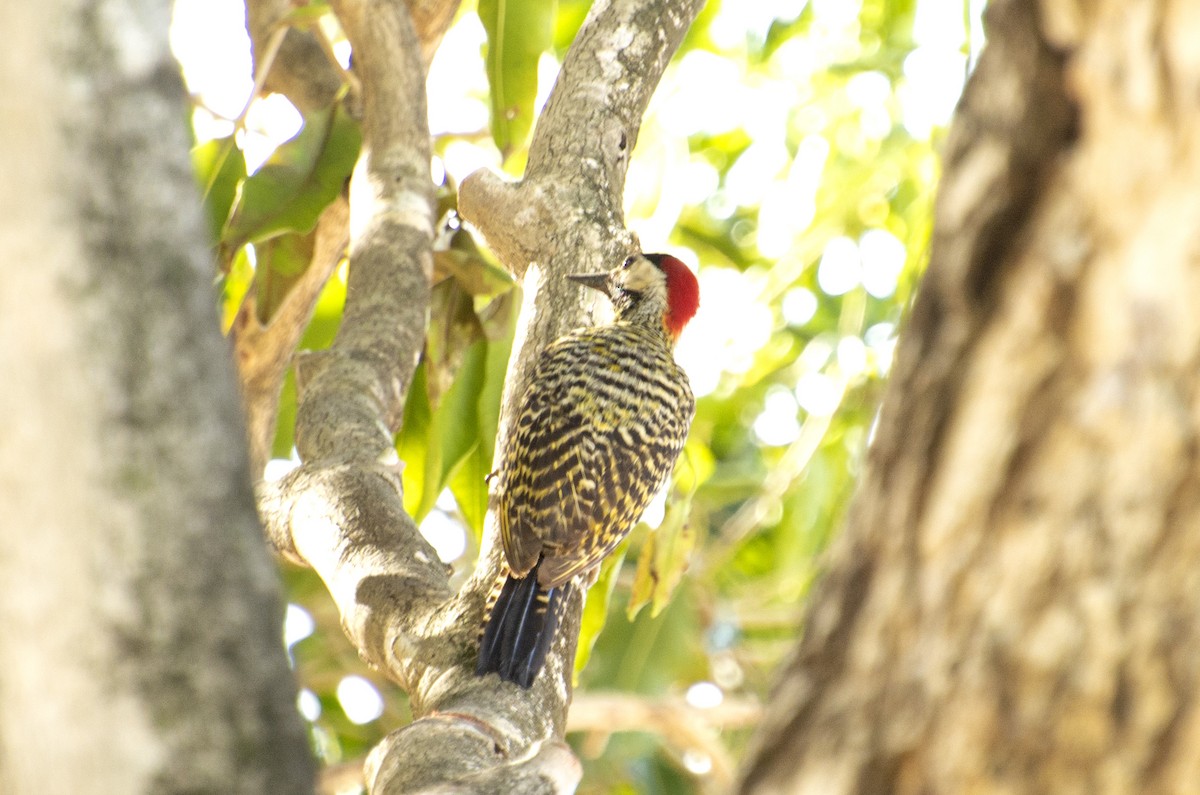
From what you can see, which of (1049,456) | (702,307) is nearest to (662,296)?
(702,307)

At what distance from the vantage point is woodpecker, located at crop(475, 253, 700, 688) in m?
2.39

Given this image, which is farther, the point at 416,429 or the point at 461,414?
the point at 416,429

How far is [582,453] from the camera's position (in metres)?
2.80

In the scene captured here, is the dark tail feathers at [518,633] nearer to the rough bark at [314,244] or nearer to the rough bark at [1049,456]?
the rough bark at [314,244]

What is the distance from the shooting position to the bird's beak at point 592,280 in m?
2.38

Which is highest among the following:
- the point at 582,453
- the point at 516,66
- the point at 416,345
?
the point at 516,66

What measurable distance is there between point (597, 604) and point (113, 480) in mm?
2167

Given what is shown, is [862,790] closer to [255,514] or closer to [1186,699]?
[1186,699]

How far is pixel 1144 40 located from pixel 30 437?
0.62 metres

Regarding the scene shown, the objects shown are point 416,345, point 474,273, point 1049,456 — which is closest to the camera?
point 1049,456

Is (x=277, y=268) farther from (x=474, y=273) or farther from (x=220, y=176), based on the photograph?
(x=474, y=273)

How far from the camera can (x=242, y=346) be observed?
124 inches

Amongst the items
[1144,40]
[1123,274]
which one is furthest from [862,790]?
[1144,40]

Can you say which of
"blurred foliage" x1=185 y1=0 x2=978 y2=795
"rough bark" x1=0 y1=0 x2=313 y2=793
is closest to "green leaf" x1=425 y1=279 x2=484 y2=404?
"blurred foliage" x1=185 y1=0 x2=978 y2=795
